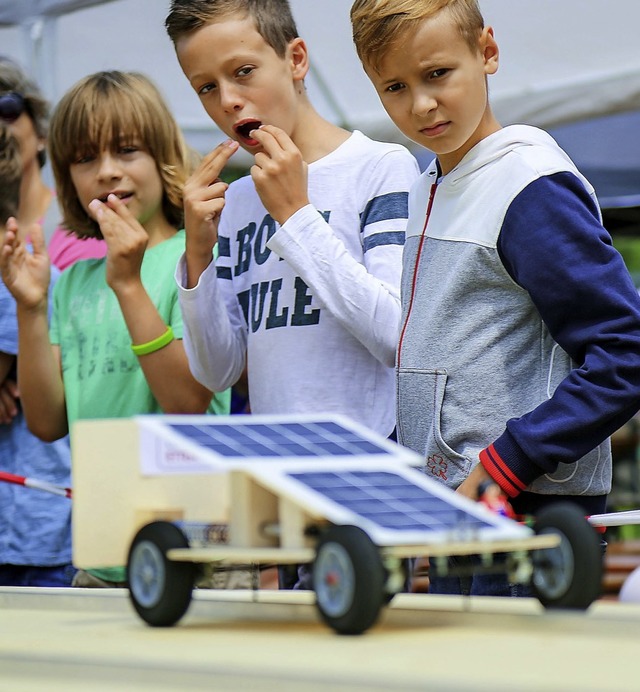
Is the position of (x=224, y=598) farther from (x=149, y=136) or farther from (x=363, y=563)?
(x=149, y=136)

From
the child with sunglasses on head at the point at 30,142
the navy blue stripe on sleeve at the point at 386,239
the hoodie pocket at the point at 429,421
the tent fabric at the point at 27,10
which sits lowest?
the hoodie pocket at the point at 429,421

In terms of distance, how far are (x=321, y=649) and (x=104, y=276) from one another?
139 centimetres

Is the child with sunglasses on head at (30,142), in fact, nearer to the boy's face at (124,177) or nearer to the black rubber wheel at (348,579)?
the boy's face at (124,177)

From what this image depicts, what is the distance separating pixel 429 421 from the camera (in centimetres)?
127

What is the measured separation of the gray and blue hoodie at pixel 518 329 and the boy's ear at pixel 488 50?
83mm

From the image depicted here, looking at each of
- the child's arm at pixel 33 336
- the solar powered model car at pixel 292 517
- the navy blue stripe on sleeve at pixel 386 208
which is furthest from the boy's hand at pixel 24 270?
the solar powered model car at pixel 292 517

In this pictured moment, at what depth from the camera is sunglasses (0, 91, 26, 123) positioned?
237cm

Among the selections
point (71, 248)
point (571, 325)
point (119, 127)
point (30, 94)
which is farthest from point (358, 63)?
point (571, 325)

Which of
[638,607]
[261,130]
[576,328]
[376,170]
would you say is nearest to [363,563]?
[638,607]

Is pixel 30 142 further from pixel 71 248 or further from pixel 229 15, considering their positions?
pixel 229 15

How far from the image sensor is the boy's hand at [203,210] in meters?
1.53

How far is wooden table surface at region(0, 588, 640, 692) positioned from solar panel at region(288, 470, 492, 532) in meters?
0.07

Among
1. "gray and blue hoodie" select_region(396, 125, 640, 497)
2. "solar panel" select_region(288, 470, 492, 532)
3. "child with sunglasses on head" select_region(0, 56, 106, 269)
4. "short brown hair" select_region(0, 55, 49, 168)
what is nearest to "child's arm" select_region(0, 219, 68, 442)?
"child with sunglasses on head" select_region(0, 56, 106, 269)

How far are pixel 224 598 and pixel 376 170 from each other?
804 mm
